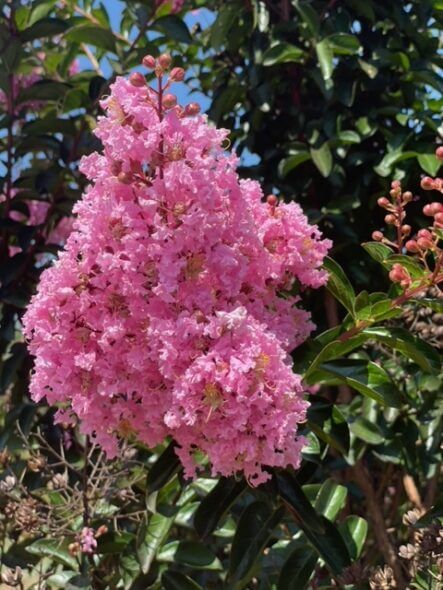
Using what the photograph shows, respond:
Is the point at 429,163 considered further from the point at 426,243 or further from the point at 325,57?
the point at 426,243

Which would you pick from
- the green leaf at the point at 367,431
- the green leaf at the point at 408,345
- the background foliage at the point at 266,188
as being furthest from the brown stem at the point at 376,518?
the green leaf at the point at 408,345

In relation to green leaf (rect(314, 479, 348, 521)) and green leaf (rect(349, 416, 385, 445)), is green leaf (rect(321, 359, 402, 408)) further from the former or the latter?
green leaf (rect(349, 416, 385, 445))

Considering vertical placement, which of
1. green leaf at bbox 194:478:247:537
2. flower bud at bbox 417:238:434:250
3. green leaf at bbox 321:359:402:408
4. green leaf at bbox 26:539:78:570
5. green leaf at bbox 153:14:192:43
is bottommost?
green leaf at bbox 26:539:78:570

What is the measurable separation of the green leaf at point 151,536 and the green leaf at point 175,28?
1.02 meters

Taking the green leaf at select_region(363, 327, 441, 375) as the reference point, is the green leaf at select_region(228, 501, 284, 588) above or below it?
below

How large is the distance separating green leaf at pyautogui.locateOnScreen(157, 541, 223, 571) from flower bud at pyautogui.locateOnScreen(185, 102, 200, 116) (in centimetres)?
74

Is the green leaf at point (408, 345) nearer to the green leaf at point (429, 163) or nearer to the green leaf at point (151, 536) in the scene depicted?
the green leaf at point (151, 536)

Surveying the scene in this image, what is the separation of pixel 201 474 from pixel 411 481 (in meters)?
0.87

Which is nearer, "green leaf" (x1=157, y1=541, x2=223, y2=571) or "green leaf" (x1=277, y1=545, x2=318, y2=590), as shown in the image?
"green leaf" (x1=277, y1=545, x2=318, y2=590)

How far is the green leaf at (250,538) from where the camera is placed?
47.9 inches

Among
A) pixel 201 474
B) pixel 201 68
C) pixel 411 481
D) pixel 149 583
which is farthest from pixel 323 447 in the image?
pixel 201 68

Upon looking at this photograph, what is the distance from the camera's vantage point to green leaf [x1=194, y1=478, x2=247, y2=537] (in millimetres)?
1188

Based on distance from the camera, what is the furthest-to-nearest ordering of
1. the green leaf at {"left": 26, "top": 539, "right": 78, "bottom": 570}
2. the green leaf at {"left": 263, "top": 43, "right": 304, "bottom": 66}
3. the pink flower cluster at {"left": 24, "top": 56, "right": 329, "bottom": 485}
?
the green leaf at {"left": 263, "top": 43, "right": 304, "bottom": 66}, the green leaf at {"left": 26, "top": 539, "right": 78, "bottom": 570}, the pink flower cluster at {"left": 24, "top": 56, "right": 329, "bottom": 485}

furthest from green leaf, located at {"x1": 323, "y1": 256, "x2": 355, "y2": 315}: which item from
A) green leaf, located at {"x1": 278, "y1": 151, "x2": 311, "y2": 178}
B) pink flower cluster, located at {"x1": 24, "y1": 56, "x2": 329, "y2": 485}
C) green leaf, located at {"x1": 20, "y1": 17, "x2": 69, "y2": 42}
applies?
green leaf, located at {"x1": 20, "y1": 17, "x2": 69, "y2": 42}
